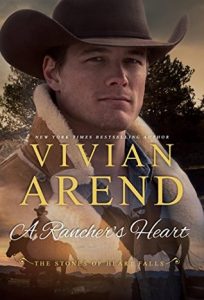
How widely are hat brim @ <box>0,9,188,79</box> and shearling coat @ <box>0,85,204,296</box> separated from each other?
0.11 metres

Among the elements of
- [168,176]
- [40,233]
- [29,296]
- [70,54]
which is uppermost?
[70,54]

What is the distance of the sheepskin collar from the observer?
316cm

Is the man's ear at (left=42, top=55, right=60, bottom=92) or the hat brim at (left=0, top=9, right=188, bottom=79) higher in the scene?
the hat brim at (left=0, top=9, right=188, bottom=79)

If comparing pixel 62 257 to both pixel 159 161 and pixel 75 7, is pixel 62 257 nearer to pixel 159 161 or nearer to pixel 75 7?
pixel 159 161

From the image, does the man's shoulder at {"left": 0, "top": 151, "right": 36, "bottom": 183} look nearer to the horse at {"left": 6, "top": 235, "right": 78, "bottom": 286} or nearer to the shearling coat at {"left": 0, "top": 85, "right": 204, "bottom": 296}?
the shearling coat at {"left": 0, "top": 85, "right": 204, "bottom": 296}

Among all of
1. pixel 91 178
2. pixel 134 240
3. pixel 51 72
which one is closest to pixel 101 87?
pixel 51 72

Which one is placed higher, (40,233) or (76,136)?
(76,136)

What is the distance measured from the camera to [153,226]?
3.18 m

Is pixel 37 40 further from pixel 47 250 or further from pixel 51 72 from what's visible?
pixel 47 250

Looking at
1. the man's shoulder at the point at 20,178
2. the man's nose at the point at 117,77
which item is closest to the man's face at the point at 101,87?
the man's nose at the point at 117,77

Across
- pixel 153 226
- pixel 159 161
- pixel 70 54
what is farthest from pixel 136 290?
pixel 70 54

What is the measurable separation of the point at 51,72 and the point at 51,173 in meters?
0.36

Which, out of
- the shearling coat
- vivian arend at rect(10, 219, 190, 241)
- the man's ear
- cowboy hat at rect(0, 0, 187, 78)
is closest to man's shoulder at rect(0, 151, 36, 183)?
the shearling coat

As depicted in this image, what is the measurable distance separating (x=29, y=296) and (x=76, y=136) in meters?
0.59
